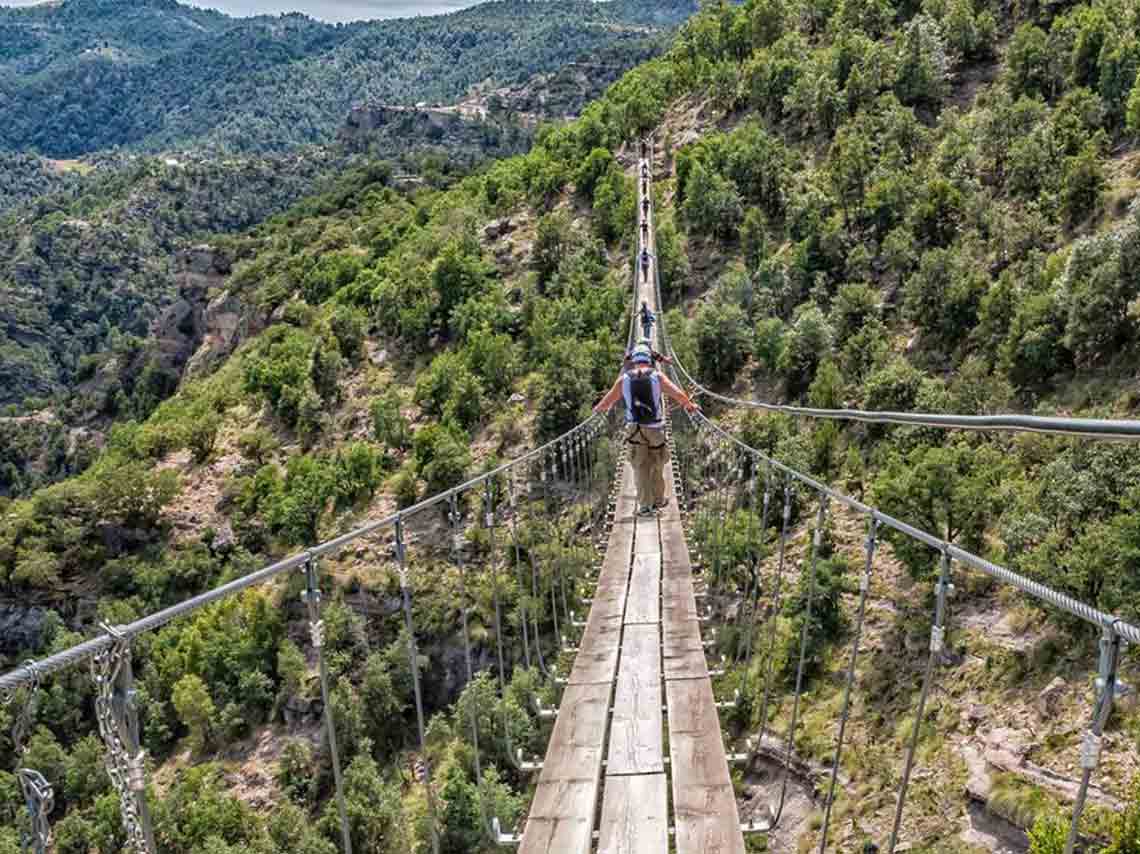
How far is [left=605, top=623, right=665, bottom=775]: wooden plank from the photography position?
6.10m

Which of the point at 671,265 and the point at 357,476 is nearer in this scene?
the point at 357,476

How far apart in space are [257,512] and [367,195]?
1776 inches

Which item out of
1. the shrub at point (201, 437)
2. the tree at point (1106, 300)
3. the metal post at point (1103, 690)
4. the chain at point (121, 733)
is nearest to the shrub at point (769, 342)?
the tree at point (1106, 300)

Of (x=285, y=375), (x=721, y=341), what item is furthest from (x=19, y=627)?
(x=721, y=341)

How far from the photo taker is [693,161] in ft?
157

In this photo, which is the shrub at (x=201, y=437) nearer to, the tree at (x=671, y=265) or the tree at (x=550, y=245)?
the tree at (x=550, y=245)

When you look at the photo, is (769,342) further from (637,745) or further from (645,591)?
(637,745)

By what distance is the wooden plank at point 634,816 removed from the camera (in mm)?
5234

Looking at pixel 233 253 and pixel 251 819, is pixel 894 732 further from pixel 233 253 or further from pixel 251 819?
pixel 233 253

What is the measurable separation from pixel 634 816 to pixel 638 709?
4.70 ft

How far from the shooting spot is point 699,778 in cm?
545

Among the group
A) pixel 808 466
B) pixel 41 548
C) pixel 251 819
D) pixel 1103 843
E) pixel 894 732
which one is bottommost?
pixel 251 819

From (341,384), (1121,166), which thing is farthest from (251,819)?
(1121,166)

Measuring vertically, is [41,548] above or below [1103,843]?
below
